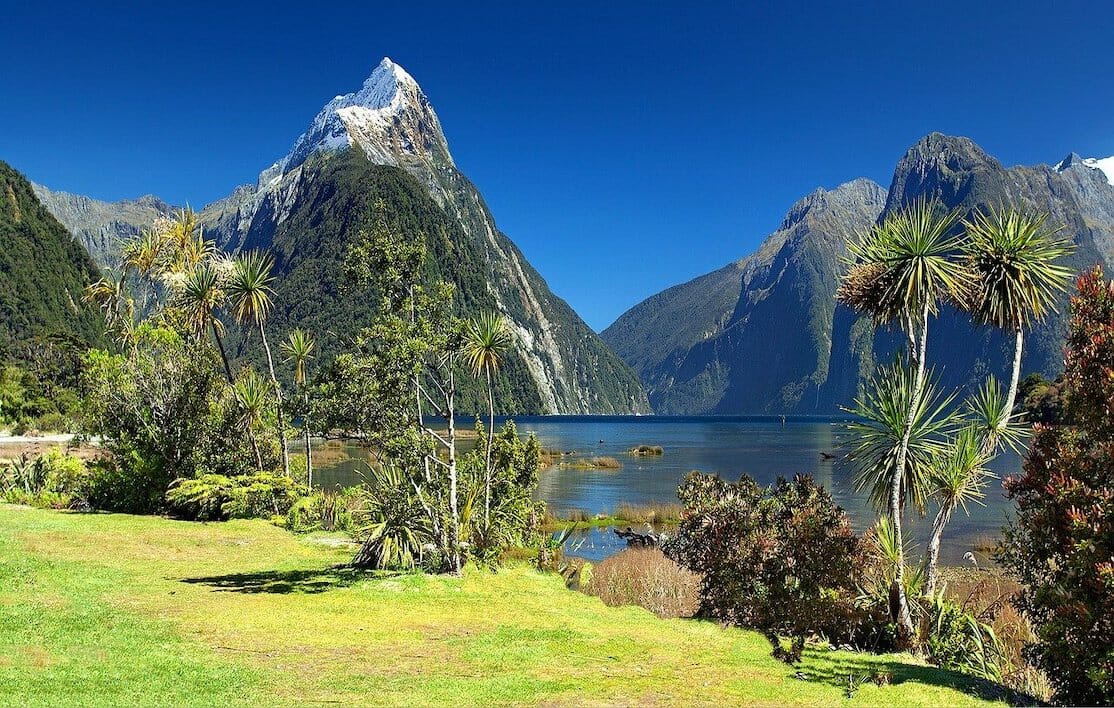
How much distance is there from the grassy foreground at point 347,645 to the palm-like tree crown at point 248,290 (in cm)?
1319

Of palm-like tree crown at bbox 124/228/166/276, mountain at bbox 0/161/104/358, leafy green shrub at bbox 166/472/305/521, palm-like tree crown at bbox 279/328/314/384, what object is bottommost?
leafy green shrub at bbox 166/472/305/521

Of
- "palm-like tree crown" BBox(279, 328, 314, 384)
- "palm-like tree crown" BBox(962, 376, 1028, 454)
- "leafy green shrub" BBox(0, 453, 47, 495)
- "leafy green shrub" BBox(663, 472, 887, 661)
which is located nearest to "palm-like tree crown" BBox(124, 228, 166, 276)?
"palm-like tree crown" BBox(279, 328, 314, 384)

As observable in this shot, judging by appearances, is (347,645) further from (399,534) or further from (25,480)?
(25,480)

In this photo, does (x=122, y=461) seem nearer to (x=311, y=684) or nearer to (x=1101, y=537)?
(x=311, y=684)

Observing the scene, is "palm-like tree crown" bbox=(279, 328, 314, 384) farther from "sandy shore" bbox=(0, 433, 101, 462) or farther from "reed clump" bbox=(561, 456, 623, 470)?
"reed clump" bbox=(561, 456, 623, 470)

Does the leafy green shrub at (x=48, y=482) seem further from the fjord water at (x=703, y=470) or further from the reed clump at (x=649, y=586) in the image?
the fjord water at (x=703, y=470)

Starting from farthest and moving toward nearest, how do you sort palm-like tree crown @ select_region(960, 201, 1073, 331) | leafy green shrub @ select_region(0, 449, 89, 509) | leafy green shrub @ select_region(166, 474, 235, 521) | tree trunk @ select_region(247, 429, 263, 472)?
tree trunk @ select_region(247, 429, 263, 472)
leafy green shrub @ select_region(0, 449, 89, 509)
leafy green shrub @ select_region(166, 474, 235, 521)
palm-like tree crown @ select_region(960, 201, 1073, 331)

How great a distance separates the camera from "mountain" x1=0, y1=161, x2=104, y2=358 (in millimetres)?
134875

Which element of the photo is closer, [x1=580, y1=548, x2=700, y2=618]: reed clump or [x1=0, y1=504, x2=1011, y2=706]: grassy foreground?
[x1=0, y1=504, x2=1011, y2=706]: grassy foreground

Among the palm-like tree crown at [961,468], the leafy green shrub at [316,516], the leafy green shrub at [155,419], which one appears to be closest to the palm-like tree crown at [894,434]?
the palm-like tree crown at [961,468]

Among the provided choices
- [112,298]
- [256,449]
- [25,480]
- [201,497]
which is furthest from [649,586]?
[112,298]

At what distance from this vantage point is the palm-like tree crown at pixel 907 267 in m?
14.8

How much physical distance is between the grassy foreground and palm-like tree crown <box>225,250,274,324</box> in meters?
13.2

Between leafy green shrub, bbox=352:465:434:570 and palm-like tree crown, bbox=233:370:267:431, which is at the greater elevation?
palm-like tree crown, bbox=233:370:267:431
